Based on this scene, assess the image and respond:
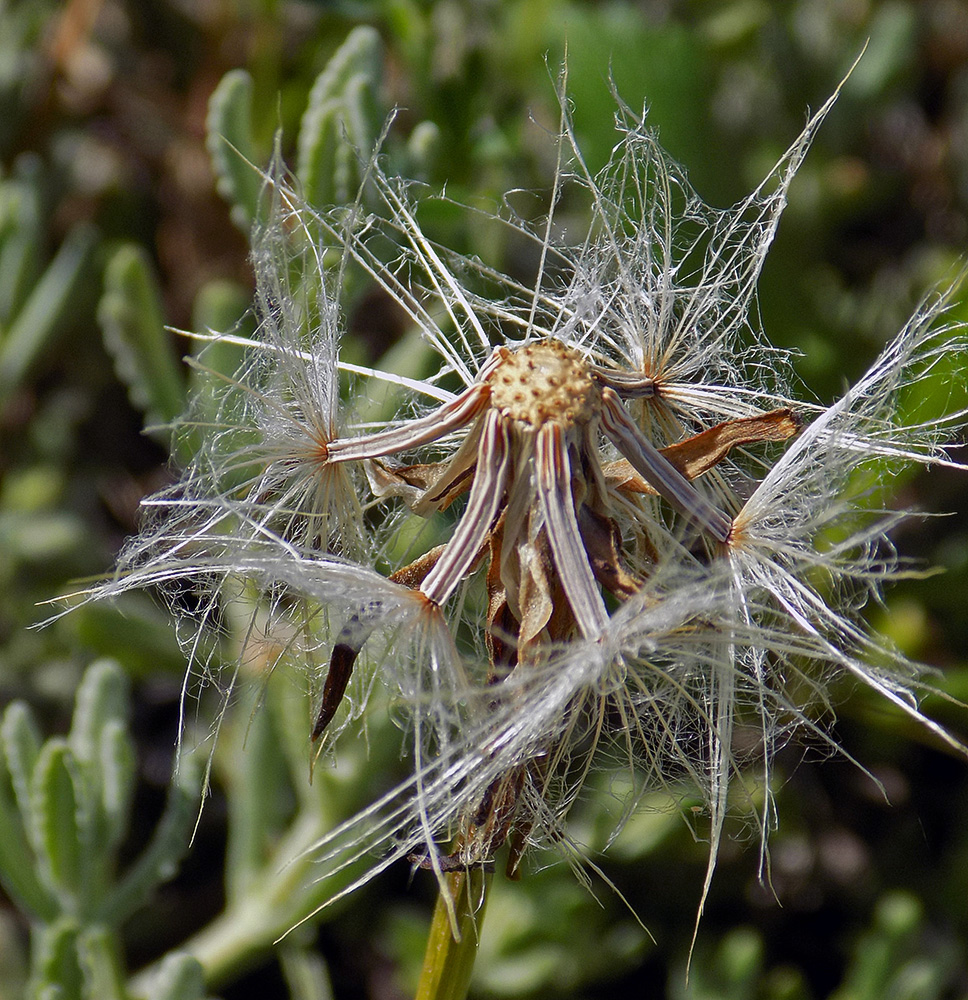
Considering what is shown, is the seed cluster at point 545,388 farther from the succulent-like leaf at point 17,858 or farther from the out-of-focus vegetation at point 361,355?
the succulent-like leaf at point 17,858

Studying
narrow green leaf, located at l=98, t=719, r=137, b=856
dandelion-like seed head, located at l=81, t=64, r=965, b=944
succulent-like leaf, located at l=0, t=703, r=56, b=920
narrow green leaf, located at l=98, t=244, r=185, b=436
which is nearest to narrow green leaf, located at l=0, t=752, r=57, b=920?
succulent-like leaf, located at l=0, t=703, r=56, b=920

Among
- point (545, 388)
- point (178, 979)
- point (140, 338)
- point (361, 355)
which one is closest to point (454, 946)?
point (178, 979)

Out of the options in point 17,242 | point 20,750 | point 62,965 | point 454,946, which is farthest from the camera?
point 17,242

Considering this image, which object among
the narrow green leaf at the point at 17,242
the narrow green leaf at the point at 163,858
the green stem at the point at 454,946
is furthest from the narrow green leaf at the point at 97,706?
the narrow green leaf at the point at 17,242

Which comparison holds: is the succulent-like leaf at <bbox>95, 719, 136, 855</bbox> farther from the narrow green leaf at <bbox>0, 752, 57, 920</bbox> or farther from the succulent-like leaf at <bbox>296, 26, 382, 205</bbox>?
the succulent-like leaf at <bbox>296, 26, 382, 205</bbox>

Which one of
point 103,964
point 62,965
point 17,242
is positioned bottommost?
point 103,964

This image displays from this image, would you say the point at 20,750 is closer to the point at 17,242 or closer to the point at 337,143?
the point at 337,143
